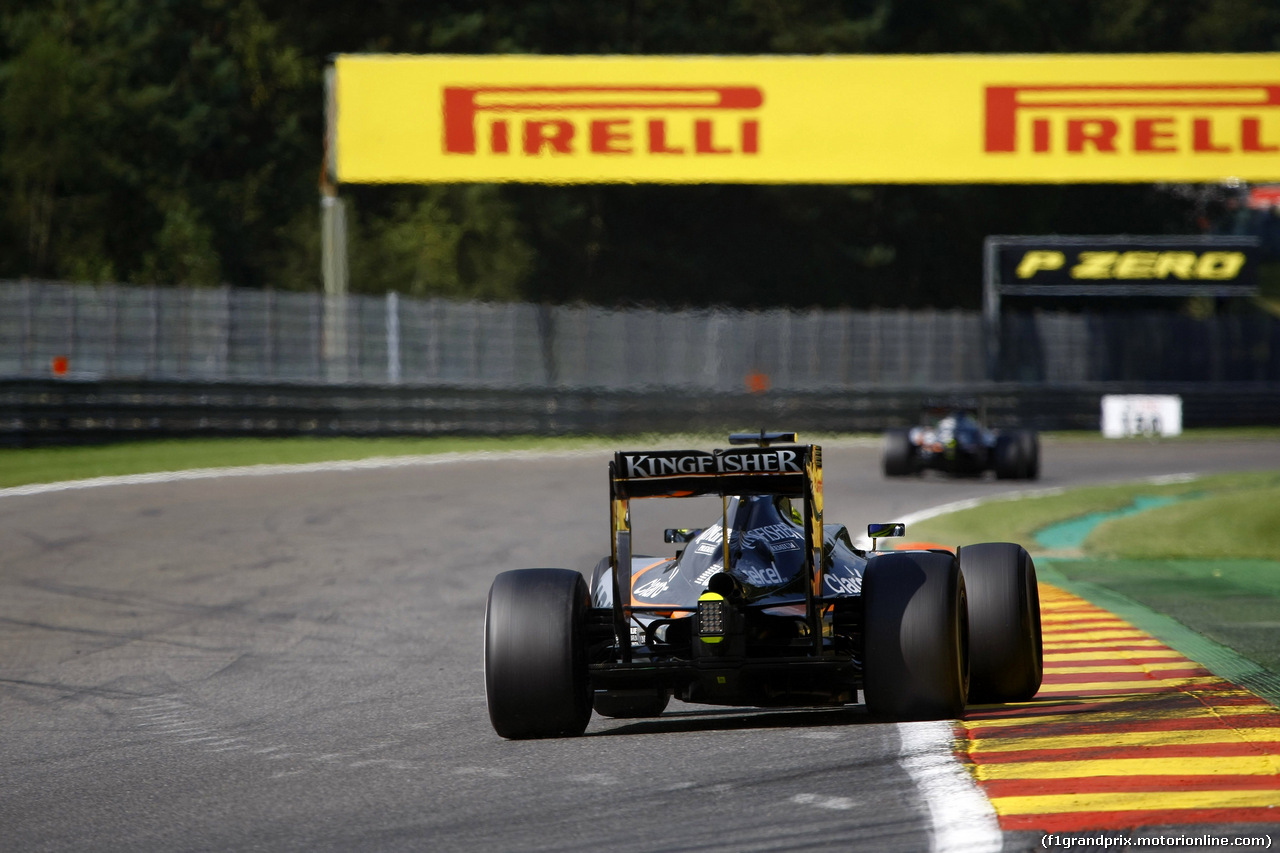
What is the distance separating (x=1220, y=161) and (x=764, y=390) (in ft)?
27.9

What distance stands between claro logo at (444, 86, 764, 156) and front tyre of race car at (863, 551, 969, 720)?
2427cm

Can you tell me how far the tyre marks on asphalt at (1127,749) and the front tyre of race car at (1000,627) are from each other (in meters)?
0.11

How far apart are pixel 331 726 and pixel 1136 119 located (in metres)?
26.0

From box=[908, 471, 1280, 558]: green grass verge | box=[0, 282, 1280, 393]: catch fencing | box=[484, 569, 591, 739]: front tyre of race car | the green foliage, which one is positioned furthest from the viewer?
the green foliage

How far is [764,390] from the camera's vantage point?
31641 mm

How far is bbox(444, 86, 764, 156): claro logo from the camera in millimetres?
30625

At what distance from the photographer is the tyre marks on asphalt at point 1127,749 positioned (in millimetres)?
5625

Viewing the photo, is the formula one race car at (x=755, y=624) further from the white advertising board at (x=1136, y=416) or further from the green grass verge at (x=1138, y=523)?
the white advertising board at (x=1136, y=416)

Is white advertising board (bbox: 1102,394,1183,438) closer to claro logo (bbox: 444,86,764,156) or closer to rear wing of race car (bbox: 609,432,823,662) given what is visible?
claro logo (bbox: 444,86,764,156)

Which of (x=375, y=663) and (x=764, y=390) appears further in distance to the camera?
(x=764, y=390)

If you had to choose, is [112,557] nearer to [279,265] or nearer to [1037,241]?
[1037,241]

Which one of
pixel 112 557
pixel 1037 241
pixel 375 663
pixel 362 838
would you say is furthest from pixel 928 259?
pixel 362 838

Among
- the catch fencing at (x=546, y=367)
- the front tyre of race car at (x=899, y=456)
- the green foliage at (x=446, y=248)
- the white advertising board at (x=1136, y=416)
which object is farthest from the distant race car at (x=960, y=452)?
the green foliage at (x=446, y=248)

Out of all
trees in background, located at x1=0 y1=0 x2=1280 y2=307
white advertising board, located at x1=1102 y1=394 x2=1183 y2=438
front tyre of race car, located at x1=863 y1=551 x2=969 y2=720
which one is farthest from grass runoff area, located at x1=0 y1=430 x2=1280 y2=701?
trees in background, located at x1=0 y1=0 x2=1280 y2=307
